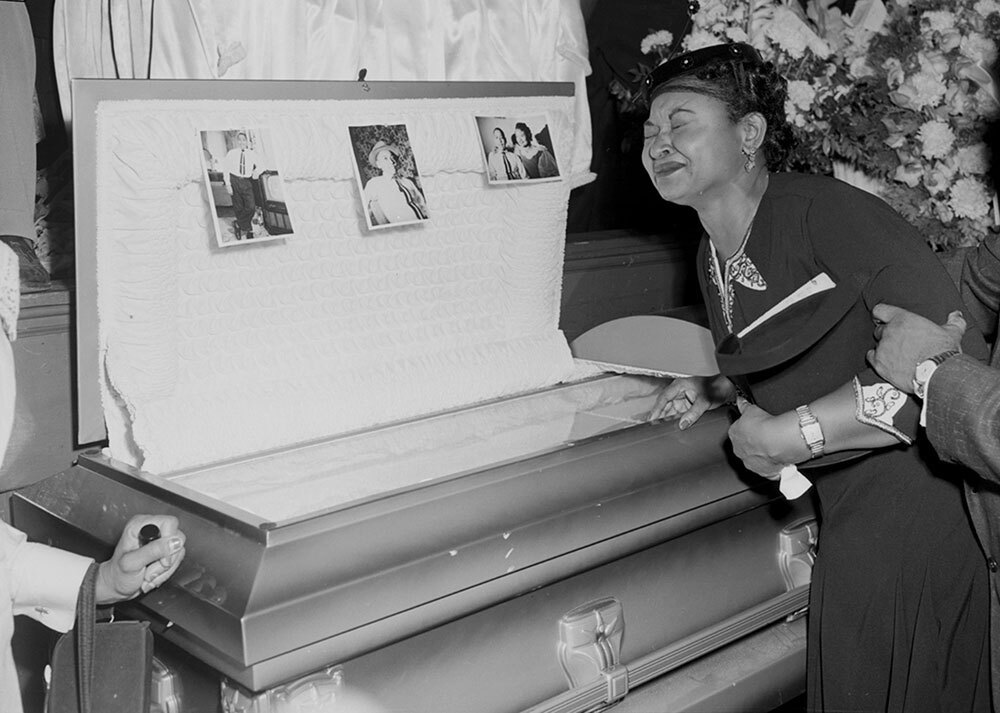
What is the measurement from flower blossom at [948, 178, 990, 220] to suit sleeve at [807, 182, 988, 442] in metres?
0.74

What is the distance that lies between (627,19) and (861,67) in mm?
788

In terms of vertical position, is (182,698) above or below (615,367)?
below

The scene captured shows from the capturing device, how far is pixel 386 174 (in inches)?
65.7

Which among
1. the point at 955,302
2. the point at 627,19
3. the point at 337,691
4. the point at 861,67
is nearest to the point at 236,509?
the point at 337,691

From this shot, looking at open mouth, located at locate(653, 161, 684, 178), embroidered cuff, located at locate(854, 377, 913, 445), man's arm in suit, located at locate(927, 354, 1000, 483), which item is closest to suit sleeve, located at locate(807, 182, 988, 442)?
embroidered cuff, located at locate(854, 377, 913, 445)

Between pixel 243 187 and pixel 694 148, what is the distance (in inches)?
26.2

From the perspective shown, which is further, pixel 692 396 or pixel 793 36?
pixel 793 36

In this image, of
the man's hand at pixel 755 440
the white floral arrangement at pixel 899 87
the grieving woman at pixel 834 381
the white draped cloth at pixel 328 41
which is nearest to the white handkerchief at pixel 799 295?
the grieving woman at pixel 834 381

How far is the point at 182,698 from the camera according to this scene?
1311 millimetres

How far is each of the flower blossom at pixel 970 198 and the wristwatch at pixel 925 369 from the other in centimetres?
92

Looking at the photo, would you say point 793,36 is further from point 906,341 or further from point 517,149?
point 906,341

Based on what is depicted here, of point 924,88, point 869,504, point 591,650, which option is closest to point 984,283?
point 924,88

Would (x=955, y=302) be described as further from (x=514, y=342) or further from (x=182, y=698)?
(x=182, y=698)

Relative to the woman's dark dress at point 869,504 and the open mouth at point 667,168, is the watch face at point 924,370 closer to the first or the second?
the woman's dark dress at point 869,504
